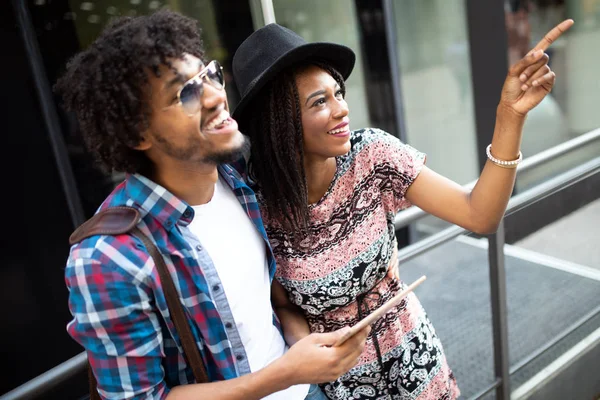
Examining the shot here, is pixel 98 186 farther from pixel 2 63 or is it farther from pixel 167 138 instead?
pixel 167 138

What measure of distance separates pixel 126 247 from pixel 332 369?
0.46 m

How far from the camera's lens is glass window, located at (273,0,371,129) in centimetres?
426

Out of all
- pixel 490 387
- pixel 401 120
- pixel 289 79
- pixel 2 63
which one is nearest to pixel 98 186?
pixel 2 63

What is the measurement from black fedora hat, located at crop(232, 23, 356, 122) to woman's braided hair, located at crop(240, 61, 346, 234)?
37mm

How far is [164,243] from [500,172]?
32.3 inches

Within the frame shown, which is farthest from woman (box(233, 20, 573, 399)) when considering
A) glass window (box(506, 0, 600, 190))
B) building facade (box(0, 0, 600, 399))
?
glass window (box(506, 0, 600, 190))

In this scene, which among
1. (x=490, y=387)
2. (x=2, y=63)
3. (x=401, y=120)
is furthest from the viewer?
(x=401, y=120)

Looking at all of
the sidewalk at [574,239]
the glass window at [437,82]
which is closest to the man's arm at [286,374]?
the sidewalk at [574,239]

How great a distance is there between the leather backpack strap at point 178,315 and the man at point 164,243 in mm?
16

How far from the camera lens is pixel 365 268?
53.8 inches

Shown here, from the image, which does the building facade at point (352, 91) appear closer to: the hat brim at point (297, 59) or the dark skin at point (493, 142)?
the dark skin at point (493, 142)

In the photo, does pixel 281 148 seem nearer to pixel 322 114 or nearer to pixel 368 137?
pixel 322 114

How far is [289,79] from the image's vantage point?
1334 millimetres

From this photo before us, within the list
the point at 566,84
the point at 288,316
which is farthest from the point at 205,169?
the point at 566,84
